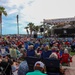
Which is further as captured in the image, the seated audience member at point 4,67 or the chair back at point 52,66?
the seated audience member at point 4,67

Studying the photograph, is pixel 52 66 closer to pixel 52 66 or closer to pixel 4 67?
pixel 52 66

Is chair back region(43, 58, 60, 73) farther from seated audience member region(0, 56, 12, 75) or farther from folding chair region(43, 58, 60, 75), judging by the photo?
seated audience member region(0, 56, 12, 75)

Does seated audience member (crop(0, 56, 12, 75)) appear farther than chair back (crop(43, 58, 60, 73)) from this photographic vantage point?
Yes

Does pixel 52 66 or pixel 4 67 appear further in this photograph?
pixel 4 67

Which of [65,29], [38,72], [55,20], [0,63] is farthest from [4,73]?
[65,29]

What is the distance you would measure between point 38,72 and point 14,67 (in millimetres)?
3431

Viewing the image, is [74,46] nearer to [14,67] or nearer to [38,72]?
[14,67]

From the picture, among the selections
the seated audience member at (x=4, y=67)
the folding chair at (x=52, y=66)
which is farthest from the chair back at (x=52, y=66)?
the seated audience member at (x=4, y=67)

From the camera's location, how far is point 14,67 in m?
7.44

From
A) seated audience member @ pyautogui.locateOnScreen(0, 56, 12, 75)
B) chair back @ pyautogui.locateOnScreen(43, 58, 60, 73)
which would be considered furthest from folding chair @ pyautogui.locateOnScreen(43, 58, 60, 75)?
seated audience member @ pyautogui.locateOnScreen(0, 56, 12, 75)

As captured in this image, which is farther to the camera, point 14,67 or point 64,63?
point 64,63

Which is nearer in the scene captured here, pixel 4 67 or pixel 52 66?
pixel 52 66

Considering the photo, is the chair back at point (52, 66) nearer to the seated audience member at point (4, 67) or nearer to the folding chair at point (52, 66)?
the folding chair at point (52, 66)

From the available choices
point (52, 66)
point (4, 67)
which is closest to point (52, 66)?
point (52, 66)
